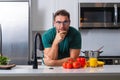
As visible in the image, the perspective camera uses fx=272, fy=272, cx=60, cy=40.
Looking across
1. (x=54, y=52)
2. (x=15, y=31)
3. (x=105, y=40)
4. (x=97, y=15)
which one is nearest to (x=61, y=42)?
(x=54, y=52)

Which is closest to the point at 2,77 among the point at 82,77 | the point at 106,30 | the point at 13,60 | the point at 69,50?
the point at 82,77

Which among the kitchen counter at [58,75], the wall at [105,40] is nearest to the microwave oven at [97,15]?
the wall at [105,40]

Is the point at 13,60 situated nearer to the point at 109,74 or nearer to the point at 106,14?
the point at 106,14

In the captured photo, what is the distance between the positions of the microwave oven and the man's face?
189 centimetres

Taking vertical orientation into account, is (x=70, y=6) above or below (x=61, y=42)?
above

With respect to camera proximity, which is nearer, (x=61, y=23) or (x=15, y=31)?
(x=61, y=23)

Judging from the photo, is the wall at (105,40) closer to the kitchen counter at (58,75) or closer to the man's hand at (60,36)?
the man's hand at (60,36)

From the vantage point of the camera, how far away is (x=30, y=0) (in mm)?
4773

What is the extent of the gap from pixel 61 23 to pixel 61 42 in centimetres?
24

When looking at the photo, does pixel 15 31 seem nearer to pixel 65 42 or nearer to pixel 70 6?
pixel 70 6

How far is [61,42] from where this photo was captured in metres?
3.05

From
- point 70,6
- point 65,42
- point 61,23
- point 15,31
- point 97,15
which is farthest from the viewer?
point 70,6

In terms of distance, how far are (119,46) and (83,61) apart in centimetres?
277

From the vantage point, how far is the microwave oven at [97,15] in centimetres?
482
